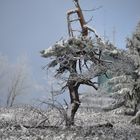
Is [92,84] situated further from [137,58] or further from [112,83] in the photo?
[112,83]

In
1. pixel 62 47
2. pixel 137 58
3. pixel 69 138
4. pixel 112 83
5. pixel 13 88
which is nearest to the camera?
pixel 69 138

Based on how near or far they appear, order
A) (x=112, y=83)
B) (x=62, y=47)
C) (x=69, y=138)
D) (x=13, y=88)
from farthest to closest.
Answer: (x=13, y=88), (x=112, y=83), (x=62, y=47), (x=69, y=138)

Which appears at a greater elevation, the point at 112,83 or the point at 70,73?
the point at 70,73

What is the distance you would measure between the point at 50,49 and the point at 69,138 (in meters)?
3.17

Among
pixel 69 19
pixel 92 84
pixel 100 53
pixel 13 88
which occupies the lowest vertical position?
pixel 13 88

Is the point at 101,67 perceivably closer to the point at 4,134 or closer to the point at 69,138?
the point at 69,138

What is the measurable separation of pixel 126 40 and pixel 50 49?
10.1 m

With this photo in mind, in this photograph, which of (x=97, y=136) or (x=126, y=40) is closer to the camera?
(x=97, y=136)

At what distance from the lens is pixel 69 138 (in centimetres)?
1080

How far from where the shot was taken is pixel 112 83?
76.2ft

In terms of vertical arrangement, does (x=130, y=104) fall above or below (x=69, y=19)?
below

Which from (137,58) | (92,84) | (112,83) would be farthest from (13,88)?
(92,84)

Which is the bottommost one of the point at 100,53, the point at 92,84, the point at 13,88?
the point at 13,88

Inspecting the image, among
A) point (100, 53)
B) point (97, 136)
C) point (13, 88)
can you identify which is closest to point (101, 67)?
point (100, 53)
